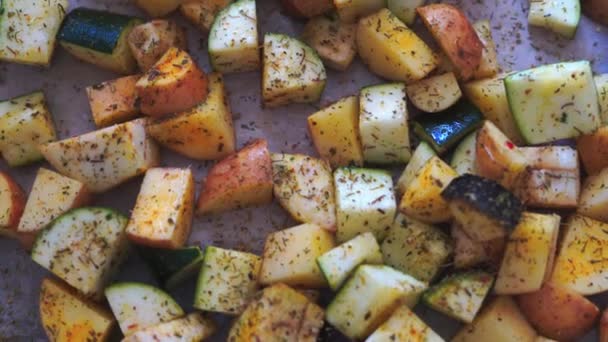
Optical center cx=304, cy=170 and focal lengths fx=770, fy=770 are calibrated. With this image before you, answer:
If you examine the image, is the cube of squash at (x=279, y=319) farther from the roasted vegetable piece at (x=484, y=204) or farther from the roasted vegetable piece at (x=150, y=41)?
the roasted vegetable piece at (x=150, y=41)

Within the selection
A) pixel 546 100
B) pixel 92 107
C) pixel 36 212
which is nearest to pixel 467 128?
pixel 546 100

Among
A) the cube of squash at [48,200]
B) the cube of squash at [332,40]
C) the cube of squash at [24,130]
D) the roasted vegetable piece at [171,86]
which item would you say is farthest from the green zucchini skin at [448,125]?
the cube of squash at [24,130]

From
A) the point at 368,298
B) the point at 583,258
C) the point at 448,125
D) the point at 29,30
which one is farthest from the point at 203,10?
the point at 583,258

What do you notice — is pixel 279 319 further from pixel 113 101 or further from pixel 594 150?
pixel 594 150

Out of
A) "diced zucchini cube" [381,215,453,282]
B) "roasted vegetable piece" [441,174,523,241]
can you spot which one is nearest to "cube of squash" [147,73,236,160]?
"diced zucchini cube" [381,215,453,282]

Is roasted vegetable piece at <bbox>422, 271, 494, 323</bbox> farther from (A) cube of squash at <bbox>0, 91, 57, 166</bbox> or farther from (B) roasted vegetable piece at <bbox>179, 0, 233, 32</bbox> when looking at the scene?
(A) cube of squash at <bbox>0, 91, 57, 166</bbox>

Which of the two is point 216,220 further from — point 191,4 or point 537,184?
point 537,184
